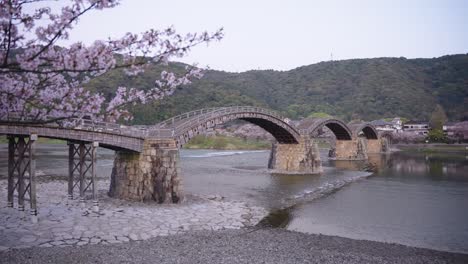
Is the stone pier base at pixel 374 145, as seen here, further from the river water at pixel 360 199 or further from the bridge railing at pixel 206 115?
the bridge railing at pixel 206 115

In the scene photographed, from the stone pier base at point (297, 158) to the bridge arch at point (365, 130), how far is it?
746 inches

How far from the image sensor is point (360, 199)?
21500 millimetres

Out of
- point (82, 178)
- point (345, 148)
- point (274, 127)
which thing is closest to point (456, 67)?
point (345, 148)

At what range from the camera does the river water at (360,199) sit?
14.3 m

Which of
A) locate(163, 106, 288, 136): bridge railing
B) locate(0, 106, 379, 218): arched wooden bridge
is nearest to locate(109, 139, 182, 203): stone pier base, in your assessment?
locate(0, 106, 379, 218): arched wooden bridge

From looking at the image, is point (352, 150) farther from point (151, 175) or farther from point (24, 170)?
point (24, 170)

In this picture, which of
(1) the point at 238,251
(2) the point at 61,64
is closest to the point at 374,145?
(1) the point at 238,251

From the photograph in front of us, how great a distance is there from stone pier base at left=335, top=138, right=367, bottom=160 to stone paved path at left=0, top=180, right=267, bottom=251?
3586 cm

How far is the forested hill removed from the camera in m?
92.2

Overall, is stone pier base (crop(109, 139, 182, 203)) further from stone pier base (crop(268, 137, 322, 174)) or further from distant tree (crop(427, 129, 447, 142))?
distant tree (crop(427, 129, 447, 142))

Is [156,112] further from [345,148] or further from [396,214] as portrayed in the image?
[396,214]

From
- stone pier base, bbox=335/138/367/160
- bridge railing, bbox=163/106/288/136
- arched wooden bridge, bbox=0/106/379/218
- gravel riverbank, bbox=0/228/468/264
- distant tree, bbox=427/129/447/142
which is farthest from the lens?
distant tree, bbox=427/129/447/142

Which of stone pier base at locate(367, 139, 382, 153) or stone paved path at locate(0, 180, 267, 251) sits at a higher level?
stone pier base at locate(367, 139, 382, 153)

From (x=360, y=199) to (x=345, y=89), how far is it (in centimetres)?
11261
